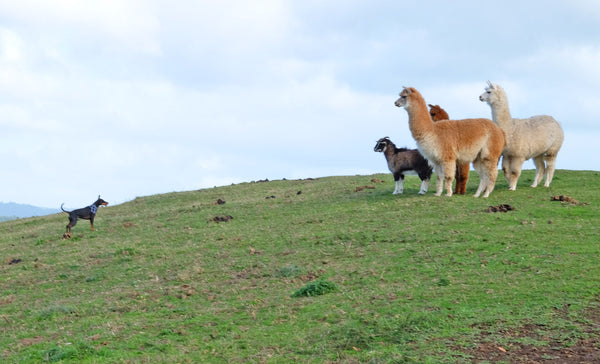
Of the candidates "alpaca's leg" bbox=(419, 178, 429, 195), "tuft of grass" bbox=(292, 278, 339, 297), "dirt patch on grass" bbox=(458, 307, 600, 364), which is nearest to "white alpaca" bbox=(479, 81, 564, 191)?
"alpaca's leg" bbox=(419, 178, 429, 195)

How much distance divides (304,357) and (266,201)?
1491 cm

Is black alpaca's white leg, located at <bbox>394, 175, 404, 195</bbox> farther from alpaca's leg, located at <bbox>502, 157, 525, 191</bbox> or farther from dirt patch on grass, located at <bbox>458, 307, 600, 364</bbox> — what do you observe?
dirt patch on grass, located at <bbox>458, 307, 600, 364</bbox>

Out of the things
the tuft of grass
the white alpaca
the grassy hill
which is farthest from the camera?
the white alpaca

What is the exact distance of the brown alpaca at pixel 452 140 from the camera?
17.2m

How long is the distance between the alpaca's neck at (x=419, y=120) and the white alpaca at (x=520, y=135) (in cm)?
264

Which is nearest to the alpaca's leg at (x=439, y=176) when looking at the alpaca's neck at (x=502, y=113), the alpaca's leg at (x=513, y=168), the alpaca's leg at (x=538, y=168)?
the alpaca's leg at (x=513, y=168)

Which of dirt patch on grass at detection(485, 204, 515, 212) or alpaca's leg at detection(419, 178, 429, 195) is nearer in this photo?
dirt patch on grass at detection(485, 204, 515, 212)

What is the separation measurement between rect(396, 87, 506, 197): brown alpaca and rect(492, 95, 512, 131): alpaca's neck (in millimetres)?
1057

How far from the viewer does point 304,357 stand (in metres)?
6.90

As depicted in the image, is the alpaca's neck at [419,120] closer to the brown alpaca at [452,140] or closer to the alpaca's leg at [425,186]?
the brown alpaca at [452,140]

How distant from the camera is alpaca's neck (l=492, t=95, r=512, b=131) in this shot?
18766 millimetres

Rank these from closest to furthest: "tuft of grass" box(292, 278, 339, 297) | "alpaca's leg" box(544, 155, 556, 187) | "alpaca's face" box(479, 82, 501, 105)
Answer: "tuft of grass" box(292, 278, 339, 297)
"alpaca's face" box(479, 82, 501, 105)
"alpaca's leg" box(544, 155, 556, 187)

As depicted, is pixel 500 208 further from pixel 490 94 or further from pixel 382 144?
pixel 382 144

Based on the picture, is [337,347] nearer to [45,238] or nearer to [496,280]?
[496,280]
